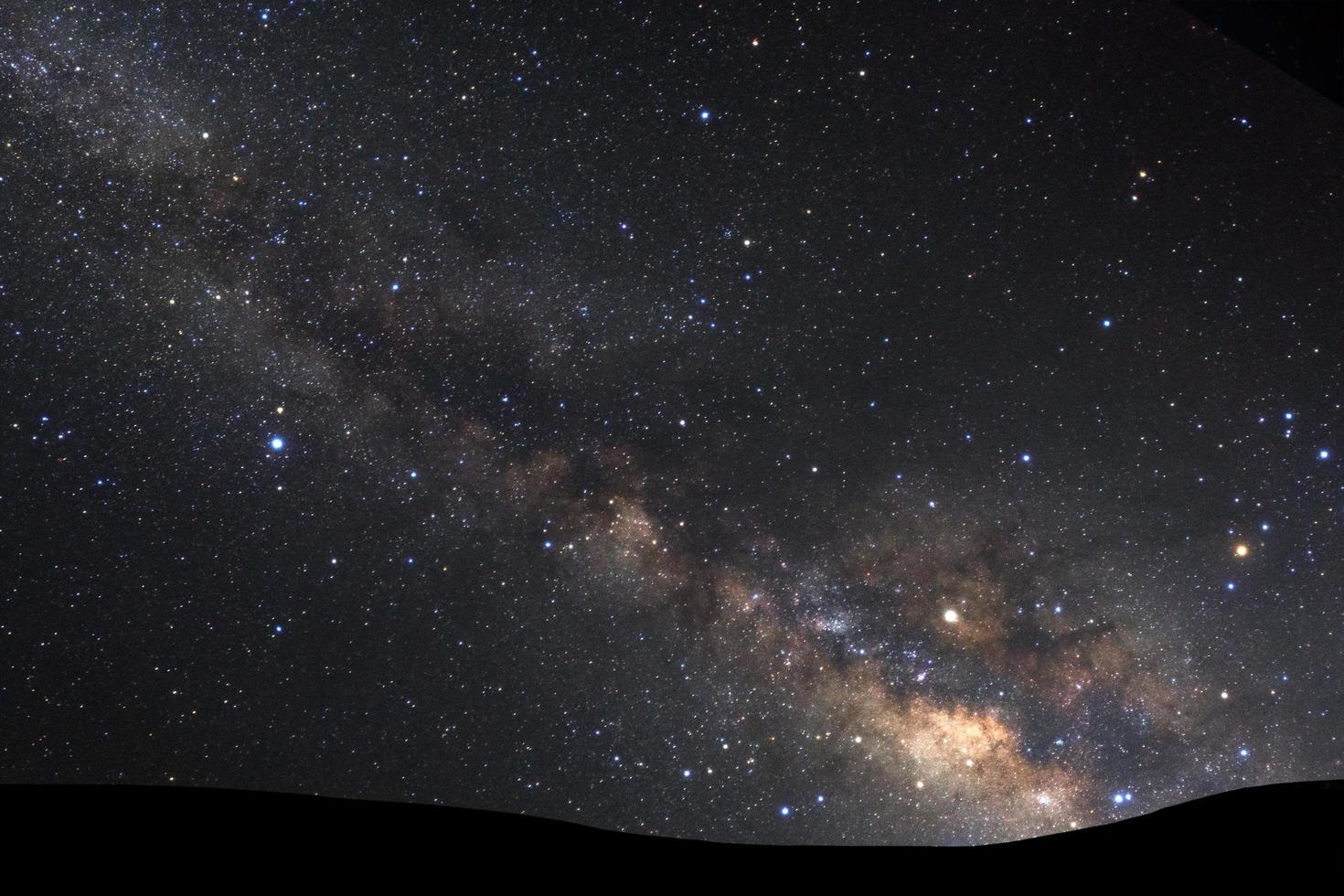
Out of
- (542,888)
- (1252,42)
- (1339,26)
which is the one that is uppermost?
(1252,42)

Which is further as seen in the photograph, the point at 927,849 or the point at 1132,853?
the point at 927,849

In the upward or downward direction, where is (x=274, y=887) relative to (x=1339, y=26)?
downward

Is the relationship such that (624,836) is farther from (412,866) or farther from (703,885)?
(412,866)

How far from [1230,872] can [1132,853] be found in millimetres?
229

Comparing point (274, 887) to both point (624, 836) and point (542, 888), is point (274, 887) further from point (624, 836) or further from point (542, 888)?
point (624, 836)

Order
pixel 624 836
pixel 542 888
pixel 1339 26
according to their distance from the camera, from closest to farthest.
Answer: pixel 1339 26, pixel 542 888, pixel 624 836

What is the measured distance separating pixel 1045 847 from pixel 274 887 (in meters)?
2.12

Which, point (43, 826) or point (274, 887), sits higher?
point (43, 826)

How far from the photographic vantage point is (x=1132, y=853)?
2361 millimetres

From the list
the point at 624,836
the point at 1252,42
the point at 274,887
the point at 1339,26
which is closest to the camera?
the point at 1339,26

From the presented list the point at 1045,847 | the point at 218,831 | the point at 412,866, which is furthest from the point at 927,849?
the point at 218,831

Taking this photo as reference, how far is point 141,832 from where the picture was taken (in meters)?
2.19

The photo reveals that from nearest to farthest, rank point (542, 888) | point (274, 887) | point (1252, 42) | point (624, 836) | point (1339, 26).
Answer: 1. point (1339, 26)
2. point (1252, 42)
3. point (274, 887)
4. point (542, 888)
5. point (624, 836)

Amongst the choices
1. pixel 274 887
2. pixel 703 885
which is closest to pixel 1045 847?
pixel 703 885
